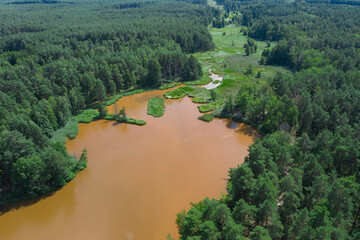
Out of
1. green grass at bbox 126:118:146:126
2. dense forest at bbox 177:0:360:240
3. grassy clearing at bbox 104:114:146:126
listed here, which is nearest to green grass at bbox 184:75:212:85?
dense forest at bbox 177:0:360:240

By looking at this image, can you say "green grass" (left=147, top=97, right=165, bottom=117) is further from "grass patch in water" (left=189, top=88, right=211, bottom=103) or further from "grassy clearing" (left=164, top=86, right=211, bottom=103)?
"grass patch in water" (left=189, top=88, right=211, bottom=103)

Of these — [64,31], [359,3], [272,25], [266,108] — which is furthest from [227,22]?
[266,108]

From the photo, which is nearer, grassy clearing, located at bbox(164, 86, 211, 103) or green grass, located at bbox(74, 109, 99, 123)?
green grass, located at bbox(74, 109, 99, 123)

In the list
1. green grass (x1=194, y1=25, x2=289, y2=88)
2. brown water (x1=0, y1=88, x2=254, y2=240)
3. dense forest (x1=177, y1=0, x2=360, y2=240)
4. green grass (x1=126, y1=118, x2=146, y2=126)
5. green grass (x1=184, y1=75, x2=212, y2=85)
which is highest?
dense forest (x1=177, y1=0, x2=360, y2=240)

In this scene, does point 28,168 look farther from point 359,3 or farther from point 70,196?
point 359,3

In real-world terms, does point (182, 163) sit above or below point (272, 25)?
below

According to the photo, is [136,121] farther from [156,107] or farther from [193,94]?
[193,94]

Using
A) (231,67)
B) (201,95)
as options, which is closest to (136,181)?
(201,95)
